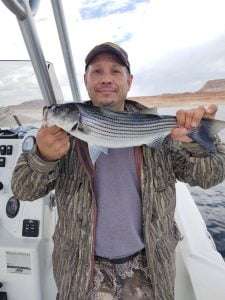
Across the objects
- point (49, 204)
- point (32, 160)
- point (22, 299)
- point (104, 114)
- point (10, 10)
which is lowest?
point (22, 299)

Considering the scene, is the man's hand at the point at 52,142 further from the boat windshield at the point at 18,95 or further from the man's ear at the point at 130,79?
the boat windshield at the point at 18,95

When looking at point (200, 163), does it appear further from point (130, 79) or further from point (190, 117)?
point (130, 79)

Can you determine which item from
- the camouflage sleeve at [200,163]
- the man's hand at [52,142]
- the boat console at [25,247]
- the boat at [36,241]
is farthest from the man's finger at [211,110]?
the boat console at [25,247]

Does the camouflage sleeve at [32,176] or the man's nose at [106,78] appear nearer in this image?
the camouflage sleeve at [32,176]

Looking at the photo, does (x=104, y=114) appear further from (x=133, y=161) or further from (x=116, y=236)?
(x=116, y=236)

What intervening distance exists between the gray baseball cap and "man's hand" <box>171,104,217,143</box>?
644 millimetres

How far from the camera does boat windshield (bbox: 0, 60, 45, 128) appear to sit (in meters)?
4.99

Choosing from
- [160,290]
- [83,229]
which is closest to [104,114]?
[83,229]

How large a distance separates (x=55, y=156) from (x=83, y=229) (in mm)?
483

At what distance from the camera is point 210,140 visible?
242 centimetres

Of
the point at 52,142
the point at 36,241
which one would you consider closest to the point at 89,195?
the point at 52,142

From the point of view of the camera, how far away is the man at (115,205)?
2430mm

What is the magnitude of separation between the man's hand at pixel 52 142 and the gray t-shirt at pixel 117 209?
0.32 meters

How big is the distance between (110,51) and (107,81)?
0.84 feet
